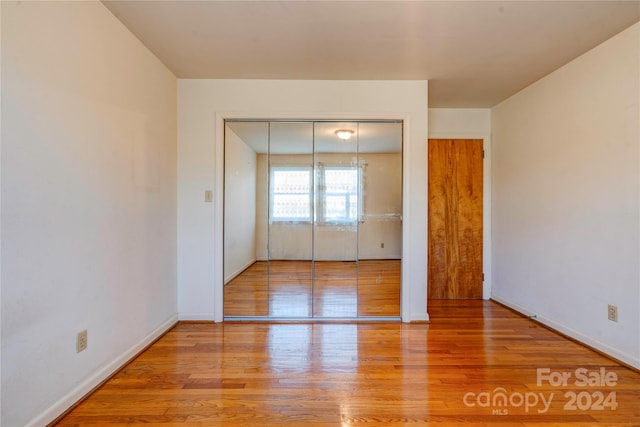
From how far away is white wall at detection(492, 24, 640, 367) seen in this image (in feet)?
7.55

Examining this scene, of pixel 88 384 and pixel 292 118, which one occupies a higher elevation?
pixel 292 118

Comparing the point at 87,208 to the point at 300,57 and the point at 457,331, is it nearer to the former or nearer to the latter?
the point at 300,57

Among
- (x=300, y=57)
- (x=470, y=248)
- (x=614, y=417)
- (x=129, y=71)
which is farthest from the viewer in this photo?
(x=470, y=248)

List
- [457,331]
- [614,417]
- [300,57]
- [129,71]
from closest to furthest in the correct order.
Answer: [614,417]
[129,71]
[300,57]
[457,331]

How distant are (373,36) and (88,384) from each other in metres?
3.11

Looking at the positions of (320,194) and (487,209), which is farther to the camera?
(487,209)

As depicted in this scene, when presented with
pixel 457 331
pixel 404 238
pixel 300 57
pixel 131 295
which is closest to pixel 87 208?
pixel 131 295

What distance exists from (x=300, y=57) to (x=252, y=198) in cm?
150

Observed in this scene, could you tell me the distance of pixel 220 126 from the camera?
126 inches

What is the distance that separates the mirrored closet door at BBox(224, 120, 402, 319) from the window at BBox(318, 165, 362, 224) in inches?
0.4

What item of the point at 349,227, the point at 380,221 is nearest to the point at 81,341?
the point at 349,227

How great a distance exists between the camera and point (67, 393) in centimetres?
178

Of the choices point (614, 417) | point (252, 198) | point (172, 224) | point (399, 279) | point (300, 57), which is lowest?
point (614, 417)
